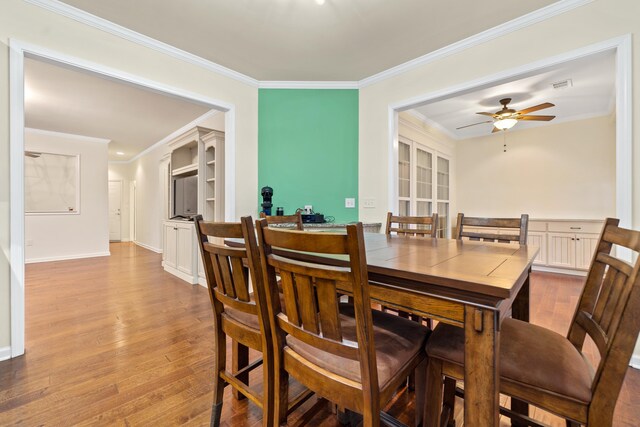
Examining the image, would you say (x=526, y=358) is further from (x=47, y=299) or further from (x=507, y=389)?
(x=47, y=299)

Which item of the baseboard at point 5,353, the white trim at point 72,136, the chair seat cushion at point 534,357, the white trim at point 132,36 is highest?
the white trim at point 132,36

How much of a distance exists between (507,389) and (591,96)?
15.1ft

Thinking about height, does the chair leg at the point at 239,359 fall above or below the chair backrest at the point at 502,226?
below

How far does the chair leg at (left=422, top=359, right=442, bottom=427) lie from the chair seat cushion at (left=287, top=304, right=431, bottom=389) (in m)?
0.07

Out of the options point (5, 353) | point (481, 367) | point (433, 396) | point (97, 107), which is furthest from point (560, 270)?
point (97, 107)

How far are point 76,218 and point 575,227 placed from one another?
912 cm

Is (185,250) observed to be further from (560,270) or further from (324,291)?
(560,270)

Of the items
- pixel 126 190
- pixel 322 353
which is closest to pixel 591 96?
pixel 322 353

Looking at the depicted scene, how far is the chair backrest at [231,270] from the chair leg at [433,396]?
0.65m

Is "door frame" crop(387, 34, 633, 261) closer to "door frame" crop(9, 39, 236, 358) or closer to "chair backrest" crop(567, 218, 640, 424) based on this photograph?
"chair backrest" crop(567, 218, 640, 424)

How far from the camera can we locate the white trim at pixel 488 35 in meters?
2.13

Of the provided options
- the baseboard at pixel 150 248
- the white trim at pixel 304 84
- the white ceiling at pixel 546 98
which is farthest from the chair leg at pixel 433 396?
the baseboard at pixel 150 248

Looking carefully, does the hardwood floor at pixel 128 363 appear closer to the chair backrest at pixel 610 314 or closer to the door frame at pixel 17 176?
the door frame at pixel 17 176

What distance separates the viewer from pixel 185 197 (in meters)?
4.61
